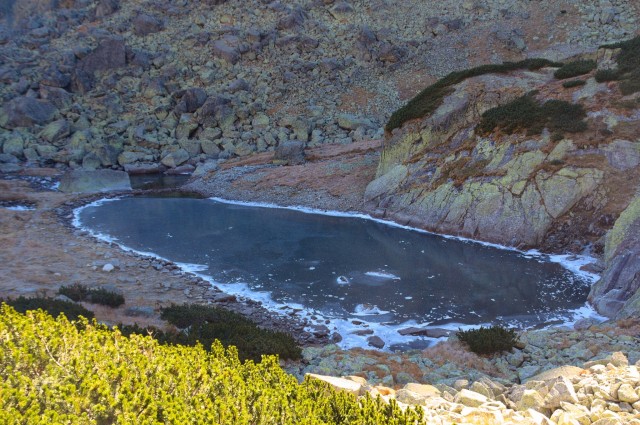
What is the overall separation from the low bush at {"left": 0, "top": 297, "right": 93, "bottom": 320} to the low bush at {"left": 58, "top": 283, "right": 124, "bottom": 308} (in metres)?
1.55

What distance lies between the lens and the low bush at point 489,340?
11.3m

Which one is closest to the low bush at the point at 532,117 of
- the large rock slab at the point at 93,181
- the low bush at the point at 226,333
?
the low bush at the point at 226,333

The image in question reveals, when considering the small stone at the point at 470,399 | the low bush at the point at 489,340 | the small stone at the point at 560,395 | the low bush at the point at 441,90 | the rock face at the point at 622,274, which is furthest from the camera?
the low bush at the point at 441,90

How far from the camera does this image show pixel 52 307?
1230cm

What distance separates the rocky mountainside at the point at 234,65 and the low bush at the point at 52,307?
34.5m

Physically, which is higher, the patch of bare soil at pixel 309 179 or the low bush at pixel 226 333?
the patch of bare soil at pixel 309 179

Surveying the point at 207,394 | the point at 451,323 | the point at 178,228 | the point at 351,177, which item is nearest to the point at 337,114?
the point at 351,177

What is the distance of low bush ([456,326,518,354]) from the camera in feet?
37.2

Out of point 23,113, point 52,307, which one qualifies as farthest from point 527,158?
point 23,113

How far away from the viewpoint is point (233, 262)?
2109 cm

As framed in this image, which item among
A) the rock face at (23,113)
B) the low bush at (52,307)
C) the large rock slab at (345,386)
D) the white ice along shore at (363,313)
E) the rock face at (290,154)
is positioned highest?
the rock face at (23,113)

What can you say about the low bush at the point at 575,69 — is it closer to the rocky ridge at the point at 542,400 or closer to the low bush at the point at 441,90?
the low bush at the point at 441,90

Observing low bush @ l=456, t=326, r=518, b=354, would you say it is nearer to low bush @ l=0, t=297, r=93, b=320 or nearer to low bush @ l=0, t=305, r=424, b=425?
low bush @ l=0, t=305, r=424, b=425

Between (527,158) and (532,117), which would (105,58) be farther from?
(527,158)
